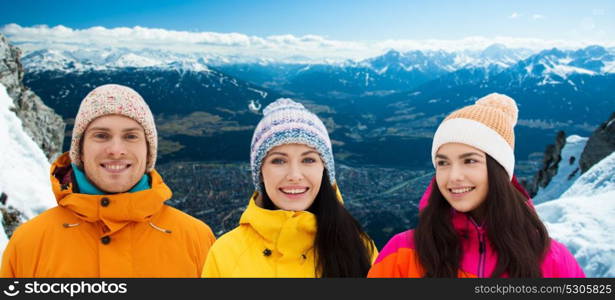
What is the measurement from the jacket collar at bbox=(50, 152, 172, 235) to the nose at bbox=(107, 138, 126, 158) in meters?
0.42

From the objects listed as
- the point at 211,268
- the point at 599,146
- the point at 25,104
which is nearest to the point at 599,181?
the point at 211,268

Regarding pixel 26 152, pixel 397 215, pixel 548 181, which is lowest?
pixel 397 215

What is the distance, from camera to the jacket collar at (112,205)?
387 centimetres

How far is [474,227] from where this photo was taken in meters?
3.61

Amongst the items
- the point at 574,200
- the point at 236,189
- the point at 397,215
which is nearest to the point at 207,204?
the point at 236,189

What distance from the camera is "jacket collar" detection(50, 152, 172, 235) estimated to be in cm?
387


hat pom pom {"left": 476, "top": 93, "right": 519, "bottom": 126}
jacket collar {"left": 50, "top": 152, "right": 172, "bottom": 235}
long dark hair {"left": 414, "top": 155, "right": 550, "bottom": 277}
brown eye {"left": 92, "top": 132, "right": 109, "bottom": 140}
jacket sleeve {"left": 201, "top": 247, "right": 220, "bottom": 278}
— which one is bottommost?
jacket sleeve {"left": 201, "top": 247, "right": 220, "bottom": 278}

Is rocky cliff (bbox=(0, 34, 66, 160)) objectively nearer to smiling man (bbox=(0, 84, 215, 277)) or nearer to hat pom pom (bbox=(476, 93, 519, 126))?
smiling man (bbox=(0, 84, 215, 277))

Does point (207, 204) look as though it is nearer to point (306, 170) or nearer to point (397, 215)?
point (397, 215)

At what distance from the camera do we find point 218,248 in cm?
397

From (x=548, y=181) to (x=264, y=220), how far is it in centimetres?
3342

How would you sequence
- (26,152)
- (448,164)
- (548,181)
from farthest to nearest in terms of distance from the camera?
1. (548,181)
2. (26,152)
3. (448,164)

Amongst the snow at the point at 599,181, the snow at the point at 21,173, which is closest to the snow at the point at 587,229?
the snow at the point at 599,181

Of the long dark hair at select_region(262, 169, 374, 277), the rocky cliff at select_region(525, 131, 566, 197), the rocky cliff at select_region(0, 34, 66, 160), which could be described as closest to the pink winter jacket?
the long dark hair at select_region(262, 169, 374, 277)
